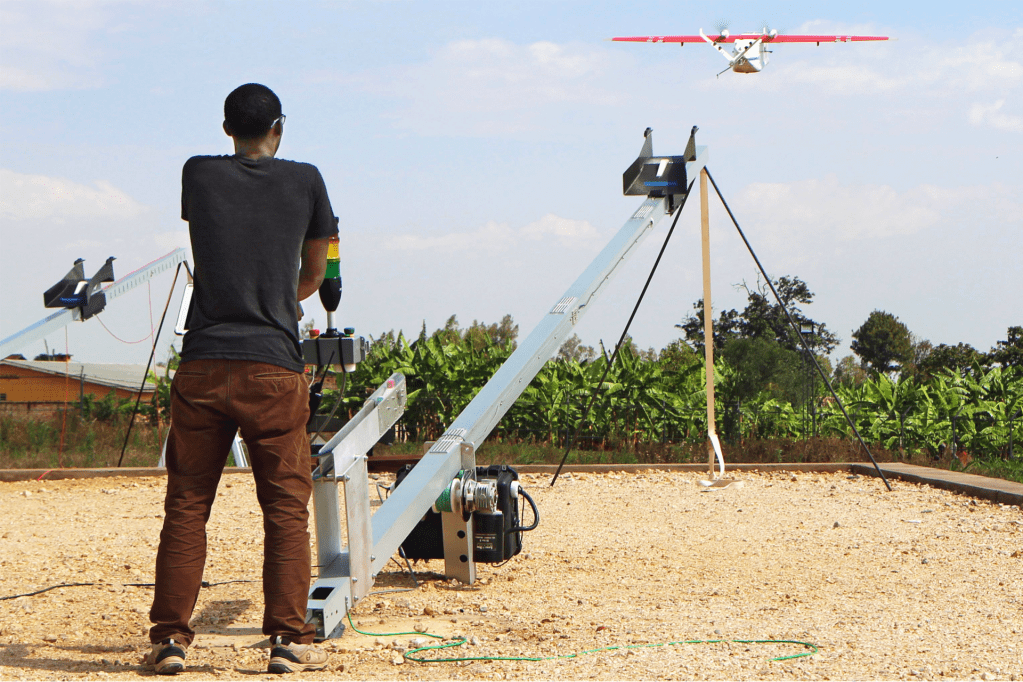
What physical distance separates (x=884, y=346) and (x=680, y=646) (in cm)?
5015

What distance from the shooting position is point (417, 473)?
359cm

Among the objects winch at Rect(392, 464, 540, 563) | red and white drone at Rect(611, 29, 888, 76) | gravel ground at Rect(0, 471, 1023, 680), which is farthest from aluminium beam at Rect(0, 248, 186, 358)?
red and white drone at Rect(611, 29, 888, 76)

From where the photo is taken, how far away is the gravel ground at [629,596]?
313 centimetres

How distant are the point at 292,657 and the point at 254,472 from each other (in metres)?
0.60

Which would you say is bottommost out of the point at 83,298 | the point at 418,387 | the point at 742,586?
the point at 742,586

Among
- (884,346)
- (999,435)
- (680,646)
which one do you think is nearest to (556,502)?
(680,646)

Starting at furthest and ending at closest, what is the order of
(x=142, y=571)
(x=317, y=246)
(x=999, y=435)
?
(x=999, y=435)
(x=142, y=571)
(x=317, y=246)

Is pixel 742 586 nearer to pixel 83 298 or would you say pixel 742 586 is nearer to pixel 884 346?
pixel 83 298

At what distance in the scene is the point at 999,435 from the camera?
38.7 feet

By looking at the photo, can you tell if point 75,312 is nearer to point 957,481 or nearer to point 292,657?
point 292,657

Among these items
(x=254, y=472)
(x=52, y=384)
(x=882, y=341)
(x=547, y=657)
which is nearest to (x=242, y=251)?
(x=254, y=472)

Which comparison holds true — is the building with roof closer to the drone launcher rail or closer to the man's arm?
the drone launcher rail

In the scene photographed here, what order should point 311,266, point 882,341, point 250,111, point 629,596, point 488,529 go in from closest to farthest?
point 250,111 → point 311,266 → point 629,596 → point 488,529 → point 882,341

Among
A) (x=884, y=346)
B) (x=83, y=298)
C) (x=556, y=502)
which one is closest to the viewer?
(x=556, y=502)
